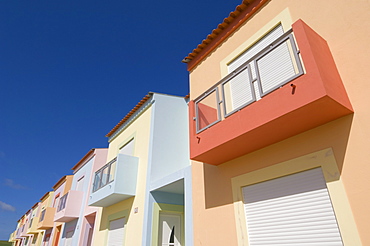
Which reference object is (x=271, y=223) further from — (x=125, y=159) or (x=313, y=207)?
(x=125, y=159)

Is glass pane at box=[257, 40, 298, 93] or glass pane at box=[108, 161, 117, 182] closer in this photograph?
glass pane at box=[257, 40, 298, 93]

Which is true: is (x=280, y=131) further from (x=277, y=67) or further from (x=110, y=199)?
(x=110, y=199)

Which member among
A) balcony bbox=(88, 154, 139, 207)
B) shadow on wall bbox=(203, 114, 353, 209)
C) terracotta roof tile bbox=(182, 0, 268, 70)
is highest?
Result: terracotta roof tile bbox=(182, 0, 268, 70)

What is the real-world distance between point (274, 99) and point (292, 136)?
851mm

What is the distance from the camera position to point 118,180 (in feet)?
29.7

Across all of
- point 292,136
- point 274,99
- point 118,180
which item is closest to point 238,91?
point 274,99

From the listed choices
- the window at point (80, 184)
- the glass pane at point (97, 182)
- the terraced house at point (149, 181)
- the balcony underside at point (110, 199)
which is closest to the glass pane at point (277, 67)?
the terraced house at point (149, 181)

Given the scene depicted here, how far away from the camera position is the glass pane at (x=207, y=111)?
540cm

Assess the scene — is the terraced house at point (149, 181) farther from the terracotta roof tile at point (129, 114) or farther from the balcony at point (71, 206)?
the balcony at point (71, 206)

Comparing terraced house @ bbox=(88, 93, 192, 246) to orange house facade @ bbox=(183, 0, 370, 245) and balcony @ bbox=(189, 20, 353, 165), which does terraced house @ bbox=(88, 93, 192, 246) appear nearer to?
orange house facade @ bbox=(183, 0, 370, 245)

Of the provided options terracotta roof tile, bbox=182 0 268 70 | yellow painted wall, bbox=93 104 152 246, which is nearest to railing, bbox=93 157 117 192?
yellow painted wall, bbox=93 104 152 246

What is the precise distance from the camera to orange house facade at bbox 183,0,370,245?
3.61 meters

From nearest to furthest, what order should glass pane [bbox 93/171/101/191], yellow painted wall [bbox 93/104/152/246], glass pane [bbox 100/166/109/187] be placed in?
yellow painted wall [bbox 93/104/152/246]
glass pane [bbox 100/166/109/187]
glass pane [bbox 93/171/101/191]

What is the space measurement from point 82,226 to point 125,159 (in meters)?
6.78
